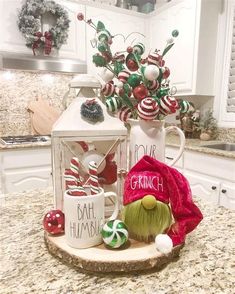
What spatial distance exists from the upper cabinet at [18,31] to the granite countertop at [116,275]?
1.92 metres

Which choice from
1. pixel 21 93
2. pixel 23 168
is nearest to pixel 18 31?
pixel 21 93

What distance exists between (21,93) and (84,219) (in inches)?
92.9

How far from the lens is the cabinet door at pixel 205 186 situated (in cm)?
197

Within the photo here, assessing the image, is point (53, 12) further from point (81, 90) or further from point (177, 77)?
point (81, 90)

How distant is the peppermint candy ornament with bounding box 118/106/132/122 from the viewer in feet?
2.23

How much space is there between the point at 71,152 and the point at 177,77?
2179 millimetres

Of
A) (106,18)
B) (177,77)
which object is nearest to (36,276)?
(177,77)

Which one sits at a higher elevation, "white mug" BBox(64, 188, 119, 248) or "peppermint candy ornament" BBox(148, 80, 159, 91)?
"peppermint candy ornament" BBox(148, 80, 159, 91)

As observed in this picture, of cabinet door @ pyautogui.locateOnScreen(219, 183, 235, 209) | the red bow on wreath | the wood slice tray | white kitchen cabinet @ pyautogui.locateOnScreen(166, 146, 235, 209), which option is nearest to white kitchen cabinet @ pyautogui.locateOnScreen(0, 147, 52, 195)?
the red bow on wreath

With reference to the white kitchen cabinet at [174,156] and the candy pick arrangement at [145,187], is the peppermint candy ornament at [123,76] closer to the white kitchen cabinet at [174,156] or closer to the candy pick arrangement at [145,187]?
the candy pick arrangement at [145,187]

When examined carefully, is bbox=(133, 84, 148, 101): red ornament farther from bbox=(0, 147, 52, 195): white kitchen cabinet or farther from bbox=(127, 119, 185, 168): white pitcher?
bbox=(0, 147, 52, 195): white kitchen cabinet

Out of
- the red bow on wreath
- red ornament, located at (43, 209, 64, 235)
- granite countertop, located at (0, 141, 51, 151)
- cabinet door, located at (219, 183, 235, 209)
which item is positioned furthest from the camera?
the red bow on wreath

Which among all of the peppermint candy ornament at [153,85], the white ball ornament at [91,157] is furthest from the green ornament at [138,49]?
the white ball ornament at [91,157]

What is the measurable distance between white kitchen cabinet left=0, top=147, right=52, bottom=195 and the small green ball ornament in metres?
1.76
